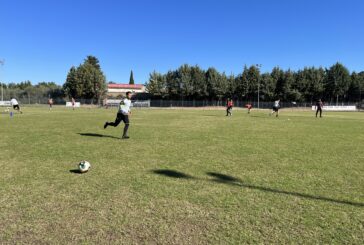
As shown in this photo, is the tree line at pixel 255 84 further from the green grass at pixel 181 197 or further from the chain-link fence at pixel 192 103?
the green grass at pixel 181 197

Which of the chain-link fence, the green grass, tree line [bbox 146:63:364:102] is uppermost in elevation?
tree line [bbox 146:63:364:102]

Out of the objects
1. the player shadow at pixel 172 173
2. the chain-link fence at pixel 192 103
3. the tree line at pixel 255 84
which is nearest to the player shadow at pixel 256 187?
the player shadow at pixel 172 173

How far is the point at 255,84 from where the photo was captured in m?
78.7

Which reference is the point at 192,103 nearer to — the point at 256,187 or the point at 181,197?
Answer: the point at 256,187

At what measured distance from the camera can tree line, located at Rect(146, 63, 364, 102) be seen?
78125mm

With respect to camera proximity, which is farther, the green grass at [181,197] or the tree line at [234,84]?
the tree line at [234,84]

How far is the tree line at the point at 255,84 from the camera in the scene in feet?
256

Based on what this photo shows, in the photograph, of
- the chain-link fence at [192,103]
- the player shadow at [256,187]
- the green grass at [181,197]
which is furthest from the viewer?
the chain-link fence at [192,103]

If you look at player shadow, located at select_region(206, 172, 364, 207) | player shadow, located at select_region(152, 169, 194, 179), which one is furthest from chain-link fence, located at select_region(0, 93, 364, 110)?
player shadow, located at select_region(206, 172, 364, 207)

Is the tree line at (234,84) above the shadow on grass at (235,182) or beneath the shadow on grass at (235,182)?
above

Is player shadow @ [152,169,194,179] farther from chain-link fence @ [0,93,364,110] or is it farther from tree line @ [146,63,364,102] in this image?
tree line @ [146,63,364,102]

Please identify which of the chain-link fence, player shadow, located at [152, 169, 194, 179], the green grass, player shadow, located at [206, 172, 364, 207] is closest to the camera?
the green grass

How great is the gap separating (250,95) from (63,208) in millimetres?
79739

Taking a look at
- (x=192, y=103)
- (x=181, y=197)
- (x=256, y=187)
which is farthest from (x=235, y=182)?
(x=192, y=103)
